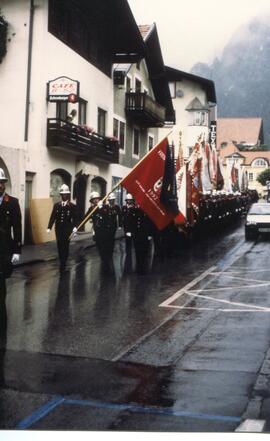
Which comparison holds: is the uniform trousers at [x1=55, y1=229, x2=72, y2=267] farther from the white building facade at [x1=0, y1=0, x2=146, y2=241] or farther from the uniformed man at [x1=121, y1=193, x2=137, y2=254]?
the white building facade at [x1=0, y1=0, x2=146, y2=241]

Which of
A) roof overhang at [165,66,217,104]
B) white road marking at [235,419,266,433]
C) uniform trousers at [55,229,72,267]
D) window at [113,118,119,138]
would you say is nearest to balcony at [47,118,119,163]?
window at [113,118,119,138]

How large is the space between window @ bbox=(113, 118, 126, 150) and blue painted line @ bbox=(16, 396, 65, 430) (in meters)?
4.58

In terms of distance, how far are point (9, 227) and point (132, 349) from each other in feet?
5.64

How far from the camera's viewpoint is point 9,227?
621cm

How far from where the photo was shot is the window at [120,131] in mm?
8037

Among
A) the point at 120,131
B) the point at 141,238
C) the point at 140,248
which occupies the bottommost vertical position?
the point at 140,248

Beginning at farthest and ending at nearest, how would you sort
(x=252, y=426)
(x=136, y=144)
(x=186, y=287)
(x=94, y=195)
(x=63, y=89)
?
1. (x=186, y=287)
2. (x=136, y=144)
3. (x=94, y=195)
4. (x=63, y=89)
5. (x=252, y=426)

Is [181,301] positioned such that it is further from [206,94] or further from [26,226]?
[206,94]

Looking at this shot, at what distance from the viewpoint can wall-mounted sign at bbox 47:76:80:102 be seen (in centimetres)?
658

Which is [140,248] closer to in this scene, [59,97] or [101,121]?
[101,121]

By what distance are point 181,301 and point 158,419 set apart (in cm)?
461

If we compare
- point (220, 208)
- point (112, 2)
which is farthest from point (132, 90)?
point (220, 208)

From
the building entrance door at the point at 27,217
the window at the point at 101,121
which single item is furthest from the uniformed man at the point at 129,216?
the window at the point at 101,121

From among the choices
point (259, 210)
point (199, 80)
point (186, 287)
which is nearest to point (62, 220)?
point (186, 287)
